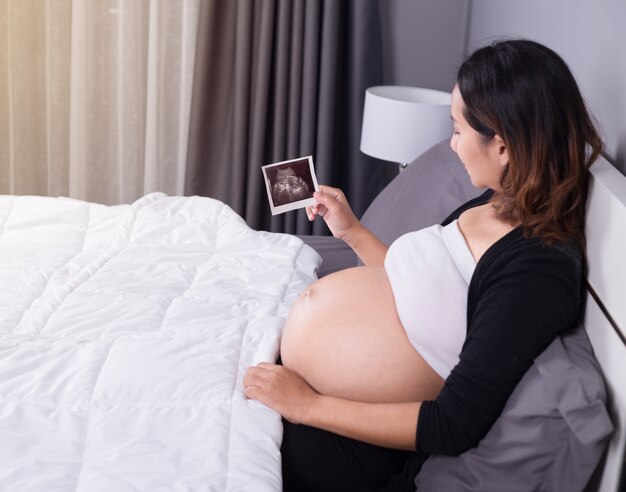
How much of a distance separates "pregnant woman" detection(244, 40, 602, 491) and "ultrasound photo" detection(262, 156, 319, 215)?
15.7 inches

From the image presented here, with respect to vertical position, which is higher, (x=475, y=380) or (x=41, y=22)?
(x=41, y=22)

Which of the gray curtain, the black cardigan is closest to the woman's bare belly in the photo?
the black cardigan

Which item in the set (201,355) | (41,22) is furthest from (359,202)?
(201,355)

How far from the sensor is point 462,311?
132 cm

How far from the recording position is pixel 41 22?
339cm

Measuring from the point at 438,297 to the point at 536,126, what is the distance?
0.31 m

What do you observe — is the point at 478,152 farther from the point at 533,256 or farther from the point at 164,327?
the point at 164,327

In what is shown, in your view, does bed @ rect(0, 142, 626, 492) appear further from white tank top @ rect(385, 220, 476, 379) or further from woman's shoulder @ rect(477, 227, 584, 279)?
white tank top @ rect(385, 220, 476, 379)

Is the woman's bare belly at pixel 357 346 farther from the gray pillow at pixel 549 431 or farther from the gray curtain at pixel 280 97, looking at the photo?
the gray curtain at pixel 280 97

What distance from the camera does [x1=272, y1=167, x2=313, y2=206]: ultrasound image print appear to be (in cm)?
187

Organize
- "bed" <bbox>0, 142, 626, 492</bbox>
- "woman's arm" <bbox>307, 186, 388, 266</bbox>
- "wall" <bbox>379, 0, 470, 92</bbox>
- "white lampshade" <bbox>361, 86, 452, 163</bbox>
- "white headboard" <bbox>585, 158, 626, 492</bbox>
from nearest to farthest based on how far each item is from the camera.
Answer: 1. "white headboard" <bbox>585, 158, 626, 492</bbox>
2. "bed" <bbox>0, 142, 626, 492</bbox>
3. "woman's arm" <bbox>307, 186, 388, 266</bbox>
4. "white lampshade" <bbox>361, 86, 452, 163</bbox>
5. "wall" <bbox>379, 0, 470, 92</bbox>

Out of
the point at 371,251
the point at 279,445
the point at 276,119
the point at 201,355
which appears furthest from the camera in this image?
the point at 276,119

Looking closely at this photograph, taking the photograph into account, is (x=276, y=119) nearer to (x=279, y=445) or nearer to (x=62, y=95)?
(x=62, y=95)

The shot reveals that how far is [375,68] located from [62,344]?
83.6 inches
